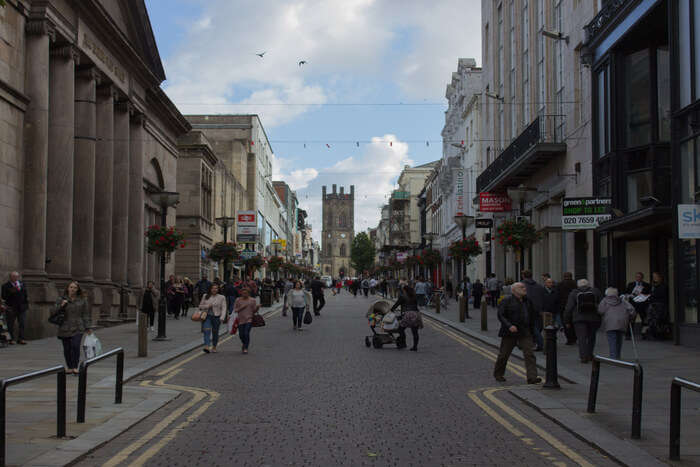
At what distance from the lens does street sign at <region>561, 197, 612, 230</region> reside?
2008 centimetres

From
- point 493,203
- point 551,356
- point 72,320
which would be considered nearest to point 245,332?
point 72,320

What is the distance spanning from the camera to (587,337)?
49.6 feet

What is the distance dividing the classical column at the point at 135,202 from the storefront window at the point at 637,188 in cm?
1996

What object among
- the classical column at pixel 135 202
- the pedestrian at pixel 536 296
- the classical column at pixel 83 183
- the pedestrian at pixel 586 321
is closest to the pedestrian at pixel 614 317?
the pedestrian at pixel 586 321

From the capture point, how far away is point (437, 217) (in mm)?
72312

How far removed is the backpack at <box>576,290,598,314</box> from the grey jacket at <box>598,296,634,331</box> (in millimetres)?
331

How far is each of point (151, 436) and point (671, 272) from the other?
656 inches

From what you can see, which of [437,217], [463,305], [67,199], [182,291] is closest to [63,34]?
[67,199]

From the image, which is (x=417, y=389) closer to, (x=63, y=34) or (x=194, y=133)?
(x=63, y=34)

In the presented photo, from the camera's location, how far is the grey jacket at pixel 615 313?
14359 millimetres

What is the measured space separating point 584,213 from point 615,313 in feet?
20.8

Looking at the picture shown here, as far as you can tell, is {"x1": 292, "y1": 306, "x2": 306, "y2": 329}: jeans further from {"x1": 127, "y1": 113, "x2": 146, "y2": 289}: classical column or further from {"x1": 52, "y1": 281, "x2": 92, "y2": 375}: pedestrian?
{"x1": 52, "y1": 281, "x2": 92, "y2": 375}: pedestrian

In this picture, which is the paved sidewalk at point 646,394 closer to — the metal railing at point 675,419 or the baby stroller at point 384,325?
the metal railing at point 675,419

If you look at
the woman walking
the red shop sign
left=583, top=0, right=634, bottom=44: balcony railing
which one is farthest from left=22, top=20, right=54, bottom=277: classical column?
the red shop sign
